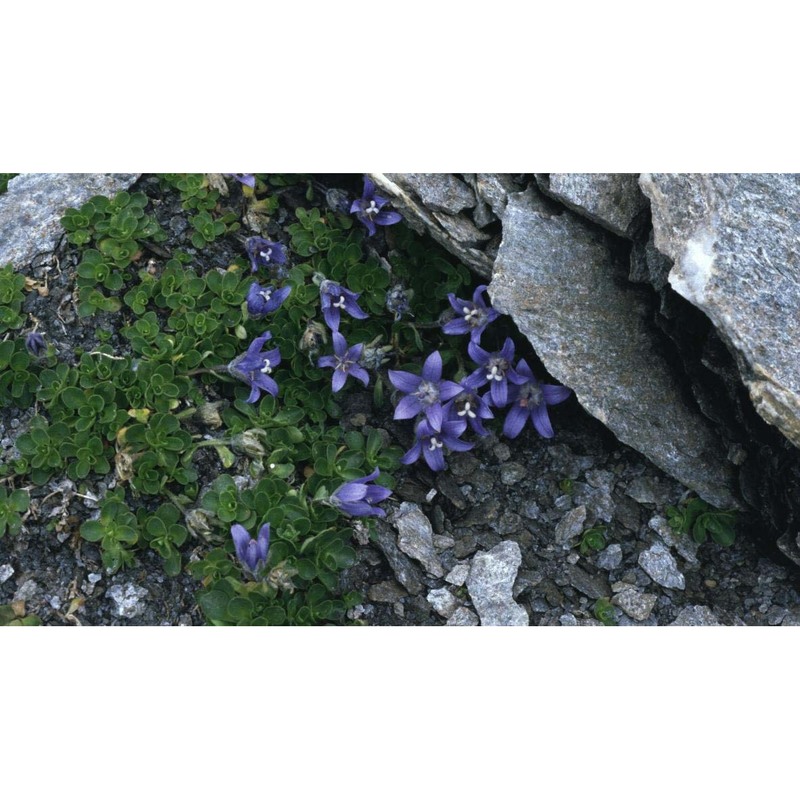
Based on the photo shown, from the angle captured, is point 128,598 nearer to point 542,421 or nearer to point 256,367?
point 256,367

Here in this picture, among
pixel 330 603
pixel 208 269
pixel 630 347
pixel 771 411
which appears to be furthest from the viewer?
pixel 208 269

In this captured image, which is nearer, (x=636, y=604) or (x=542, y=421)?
(x=636, y=604)

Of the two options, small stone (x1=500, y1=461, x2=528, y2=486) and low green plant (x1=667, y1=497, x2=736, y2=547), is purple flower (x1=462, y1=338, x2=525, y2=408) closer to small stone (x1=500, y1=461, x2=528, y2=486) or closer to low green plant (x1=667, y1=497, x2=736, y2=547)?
small stone (x1=500, y1=461, x2=528, y2=486)

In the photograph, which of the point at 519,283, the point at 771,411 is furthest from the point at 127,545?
the point at 771,411

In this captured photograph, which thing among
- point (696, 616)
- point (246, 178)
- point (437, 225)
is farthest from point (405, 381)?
point (696, 616)

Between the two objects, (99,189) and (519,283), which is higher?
(519,283)

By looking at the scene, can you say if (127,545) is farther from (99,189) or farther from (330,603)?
(99,189)

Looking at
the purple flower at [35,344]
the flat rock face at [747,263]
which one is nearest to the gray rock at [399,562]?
the flat rock face at [747,263]
